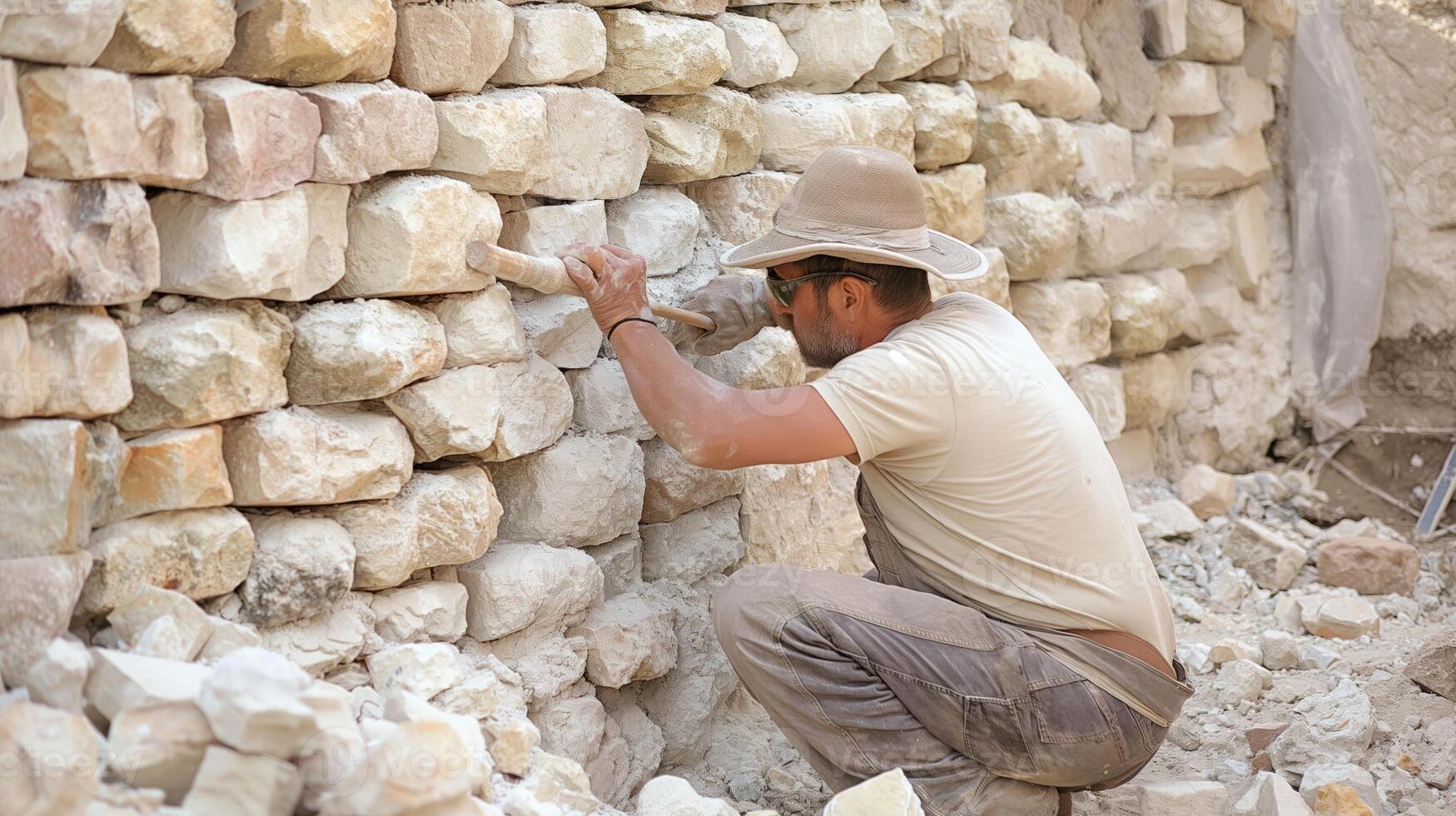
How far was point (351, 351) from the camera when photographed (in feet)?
7.87

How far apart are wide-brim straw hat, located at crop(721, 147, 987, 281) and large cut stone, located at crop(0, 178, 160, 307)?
1.22 meters

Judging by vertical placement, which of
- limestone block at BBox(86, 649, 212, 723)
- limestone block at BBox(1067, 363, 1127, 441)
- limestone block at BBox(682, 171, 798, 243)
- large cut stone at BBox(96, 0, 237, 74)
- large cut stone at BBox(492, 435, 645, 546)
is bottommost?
limestone block at BBox(1067, 363, 1127, 441)

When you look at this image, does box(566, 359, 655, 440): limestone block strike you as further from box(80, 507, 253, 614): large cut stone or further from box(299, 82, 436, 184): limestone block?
box(80, 507, 253, 614): large cut stone

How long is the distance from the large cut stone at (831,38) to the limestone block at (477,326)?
1308mm

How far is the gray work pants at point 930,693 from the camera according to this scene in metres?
2.70

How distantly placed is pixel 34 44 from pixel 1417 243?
5158 mm

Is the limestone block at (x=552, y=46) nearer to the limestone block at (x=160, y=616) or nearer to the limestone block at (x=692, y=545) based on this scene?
the limestone block at (x=692, y=545)

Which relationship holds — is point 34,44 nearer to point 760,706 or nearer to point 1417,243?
point 760,706

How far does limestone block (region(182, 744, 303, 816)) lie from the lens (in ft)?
6.00

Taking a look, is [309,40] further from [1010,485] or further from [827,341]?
[1010,485]

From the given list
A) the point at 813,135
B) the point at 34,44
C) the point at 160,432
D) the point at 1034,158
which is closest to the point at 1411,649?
the point at 1034,158

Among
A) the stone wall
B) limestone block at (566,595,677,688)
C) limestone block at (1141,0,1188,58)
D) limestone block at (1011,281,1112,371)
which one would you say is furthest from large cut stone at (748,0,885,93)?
limestone block at (1141,0,1188,58)

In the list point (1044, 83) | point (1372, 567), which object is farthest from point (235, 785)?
point (1372, 567)

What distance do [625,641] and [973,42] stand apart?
2241 mm
